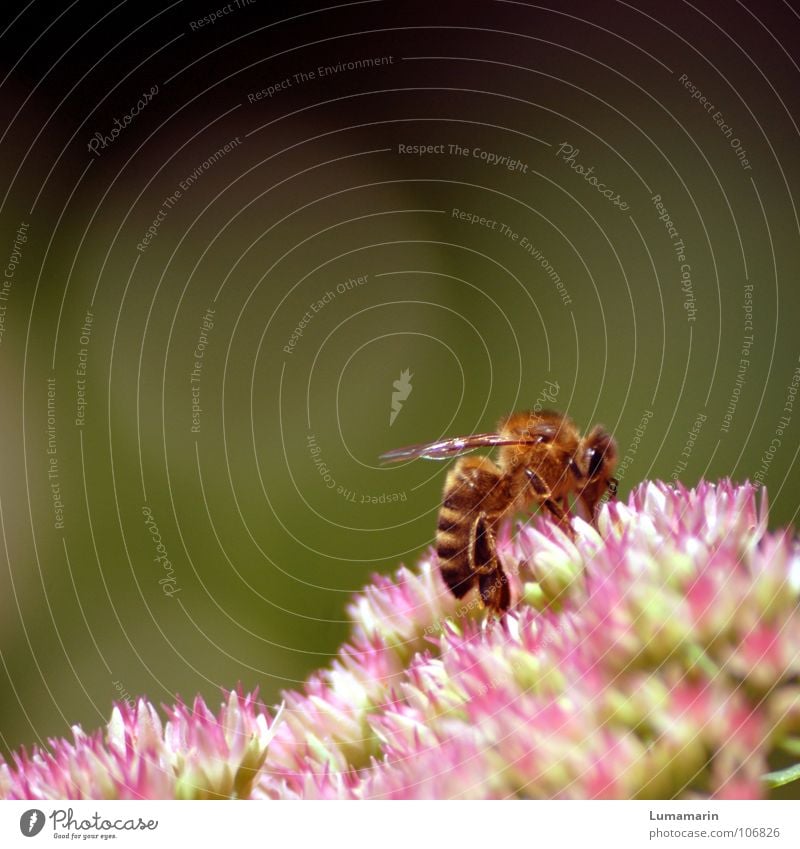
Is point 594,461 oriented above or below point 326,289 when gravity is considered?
below

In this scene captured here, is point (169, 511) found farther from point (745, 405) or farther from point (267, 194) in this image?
point (745, 405)

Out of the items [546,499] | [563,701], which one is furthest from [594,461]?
[563,701]

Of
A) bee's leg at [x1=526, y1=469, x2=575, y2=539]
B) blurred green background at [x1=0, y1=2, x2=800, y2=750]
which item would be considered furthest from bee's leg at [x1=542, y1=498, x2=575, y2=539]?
blurred green background at [x1=0, y1=2, x2=800, y2=750]

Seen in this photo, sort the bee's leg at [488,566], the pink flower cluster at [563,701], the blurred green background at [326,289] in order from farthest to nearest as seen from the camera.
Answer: the blurred green background at [326,289] → the bee's leg at [488,566] → the pink flower cluster at [563,701]

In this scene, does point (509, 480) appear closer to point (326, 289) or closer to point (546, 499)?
point (546, 499)

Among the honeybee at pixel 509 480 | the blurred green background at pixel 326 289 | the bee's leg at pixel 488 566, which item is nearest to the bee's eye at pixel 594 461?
the honeybee at pixel 509 480

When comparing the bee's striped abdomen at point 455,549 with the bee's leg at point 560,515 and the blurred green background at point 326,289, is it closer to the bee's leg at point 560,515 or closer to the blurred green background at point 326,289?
the bee's leg at point 560,515

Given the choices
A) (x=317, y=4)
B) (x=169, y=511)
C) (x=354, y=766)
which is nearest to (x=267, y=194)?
(x=317, y=4)
